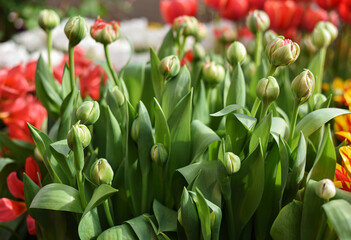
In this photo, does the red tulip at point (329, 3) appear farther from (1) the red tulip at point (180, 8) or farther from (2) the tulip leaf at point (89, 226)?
(2) the tulip leaf at point (89, 226)

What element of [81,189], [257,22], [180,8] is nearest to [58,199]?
[81,189]

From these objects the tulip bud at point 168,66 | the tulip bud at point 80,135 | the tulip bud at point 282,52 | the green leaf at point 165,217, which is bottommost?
the green leaf at point 165,217

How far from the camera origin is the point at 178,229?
33 cm

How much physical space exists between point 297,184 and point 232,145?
54 millimetres

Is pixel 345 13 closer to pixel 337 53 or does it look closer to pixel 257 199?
pixel 337 53

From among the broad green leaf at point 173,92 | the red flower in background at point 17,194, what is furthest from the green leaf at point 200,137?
the red flower in background at point 17,194

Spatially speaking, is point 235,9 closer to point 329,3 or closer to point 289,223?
point 329,3

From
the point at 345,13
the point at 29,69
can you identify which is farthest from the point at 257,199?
the point at 345,13

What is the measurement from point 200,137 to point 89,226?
0.10 m

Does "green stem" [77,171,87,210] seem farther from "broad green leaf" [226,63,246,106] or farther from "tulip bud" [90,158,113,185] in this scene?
"broad green leaf" [226,63,246,106]

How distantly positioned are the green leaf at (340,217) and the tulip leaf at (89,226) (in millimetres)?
152

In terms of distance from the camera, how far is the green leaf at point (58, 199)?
1.06 feet

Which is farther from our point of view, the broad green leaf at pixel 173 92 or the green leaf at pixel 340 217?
the broad green leaf at pixel 173 92

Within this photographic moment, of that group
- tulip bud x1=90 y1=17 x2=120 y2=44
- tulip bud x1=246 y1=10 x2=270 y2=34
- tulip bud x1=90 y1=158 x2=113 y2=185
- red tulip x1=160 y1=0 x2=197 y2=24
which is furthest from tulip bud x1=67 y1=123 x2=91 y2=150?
red tulip x1=160 y1=0 x2=197 y2=24
